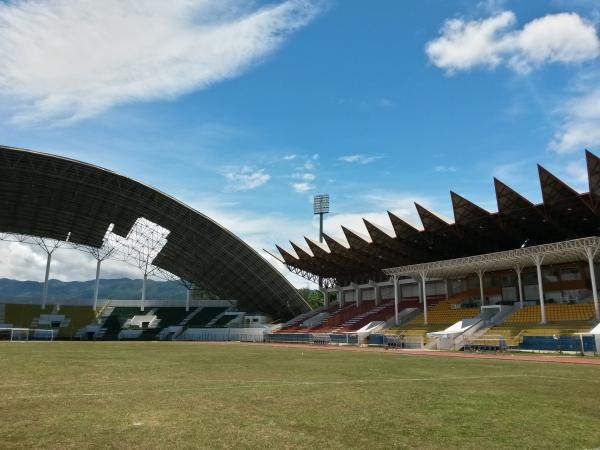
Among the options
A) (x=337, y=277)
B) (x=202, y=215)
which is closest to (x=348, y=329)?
(x=337, y=277)

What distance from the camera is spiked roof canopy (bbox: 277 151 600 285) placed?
4403 centimetres

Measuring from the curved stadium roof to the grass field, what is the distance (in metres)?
→ 48.2

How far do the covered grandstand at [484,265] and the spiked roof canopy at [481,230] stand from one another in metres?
0.10

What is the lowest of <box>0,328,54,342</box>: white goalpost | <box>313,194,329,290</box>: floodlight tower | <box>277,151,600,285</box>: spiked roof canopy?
<box>0,328,54,342</box>: white goalpost

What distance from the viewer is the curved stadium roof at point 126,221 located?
59.9 m

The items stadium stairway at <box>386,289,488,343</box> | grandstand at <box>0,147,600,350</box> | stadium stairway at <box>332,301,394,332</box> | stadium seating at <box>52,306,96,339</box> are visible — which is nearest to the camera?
grandstand at <box>0,147,600,350</box>

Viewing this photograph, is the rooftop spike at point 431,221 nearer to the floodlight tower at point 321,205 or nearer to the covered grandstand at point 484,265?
the covered grandstand at point 484,265

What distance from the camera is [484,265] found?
5178 cm

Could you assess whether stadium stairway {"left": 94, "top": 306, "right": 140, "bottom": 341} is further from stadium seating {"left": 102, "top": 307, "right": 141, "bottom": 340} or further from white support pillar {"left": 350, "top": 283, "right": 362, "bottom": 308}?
white support pillar {"left": 350, "top": 283, "right": 362, "bottom": 308}

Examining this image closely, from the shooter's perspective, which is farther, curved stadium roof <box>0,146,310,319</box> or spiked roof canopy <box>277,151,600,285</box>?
curved stadium roof <box>0,146,310,319</box>

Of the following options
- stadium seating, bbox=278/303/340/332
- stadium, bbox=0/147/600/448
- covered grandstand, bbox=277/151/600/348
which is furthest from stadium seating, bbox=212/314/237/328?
covered grandstand, bbox=277/151/600/348

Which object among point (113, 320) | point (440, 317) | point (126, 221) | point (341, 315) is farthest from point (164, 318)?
point (440, 317)

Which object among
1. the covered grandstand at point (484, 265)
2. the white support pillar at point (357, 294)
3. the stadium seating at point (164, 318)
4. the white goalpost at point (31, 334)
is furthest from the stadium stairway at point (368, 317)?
the white goalpost at point (31, 334)

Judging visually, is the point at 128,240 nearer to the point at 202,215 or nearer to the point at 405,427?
the point at 202,215
